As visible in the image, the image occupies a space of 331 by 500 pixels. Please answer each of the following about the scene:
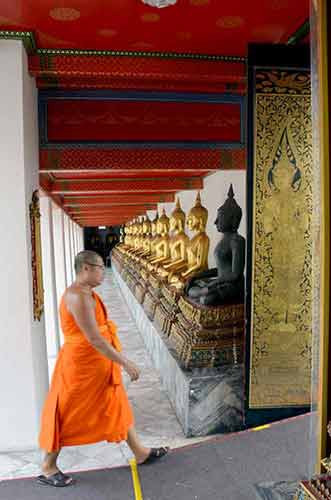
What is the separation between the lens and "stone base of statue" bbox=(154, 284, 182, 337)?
4.98 metres

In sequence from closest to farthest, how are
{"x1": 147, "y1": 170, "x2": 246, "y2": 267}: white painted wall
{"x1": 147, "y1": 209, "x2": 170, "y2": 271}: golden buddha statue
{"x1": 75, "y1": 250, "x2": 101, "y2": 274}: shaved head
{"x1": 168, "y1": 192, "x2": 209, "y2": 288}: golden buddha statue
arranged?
{"x1": 75, "y1": 250, "x2": 101, "y2": 274}: shaved head
{"x1": 168, "y1": 192, "x2": 209, "y2": 288}: golden buddha statue
{"x1": 147, "y1": 170, "x2": 246, "y2": 267}: white painted wall
{"x1": 147, "y1": 209, "x2": 170, "y2": 271}: golden buddha statue

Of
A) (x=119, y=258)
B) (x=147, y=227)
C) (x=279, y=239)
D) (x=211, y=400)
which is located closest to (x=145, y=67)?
(x=279, y=239)

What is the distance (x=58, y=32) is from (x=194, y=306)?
7.66 ft

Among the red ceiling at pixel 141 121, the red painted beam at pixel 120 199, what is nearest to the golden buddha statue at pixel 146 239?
the red painted beam at pixel 120 199

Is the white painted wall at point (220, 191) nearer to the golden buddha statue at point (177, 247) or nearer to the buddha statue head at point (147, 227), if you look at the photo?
the golden buddha statue at point (177, 247)

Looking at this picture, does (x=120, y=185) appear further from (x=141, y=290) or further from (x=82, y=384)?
(x=82, y=384)

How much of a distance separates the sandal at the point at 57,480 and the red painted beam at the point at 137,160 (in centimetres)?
247

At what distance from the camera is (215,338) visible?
3906 millimetres

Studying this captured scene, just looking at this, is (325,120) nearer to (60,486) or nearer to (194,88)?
(60,486)

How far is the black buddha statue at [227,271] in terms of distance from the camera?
13.1ft

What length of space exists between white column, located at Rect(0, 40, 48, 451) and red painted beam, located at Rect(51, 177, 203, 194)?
12.1 ft

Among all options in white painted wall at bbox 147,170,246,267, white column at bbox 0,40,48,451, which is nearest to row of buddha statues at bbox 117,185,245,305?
white painted wall at bbox 147,170,246,267

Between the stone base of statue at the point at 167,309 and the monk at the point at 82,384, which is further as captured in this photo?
the stone base of statue at the point at 167,309

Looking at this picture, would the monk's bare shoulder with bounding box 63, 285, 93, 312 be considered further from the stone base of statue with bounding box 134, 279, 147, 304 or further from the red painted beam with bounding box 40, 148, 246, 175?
the stone base of statue with bounding box 134, 279, 147, 304
